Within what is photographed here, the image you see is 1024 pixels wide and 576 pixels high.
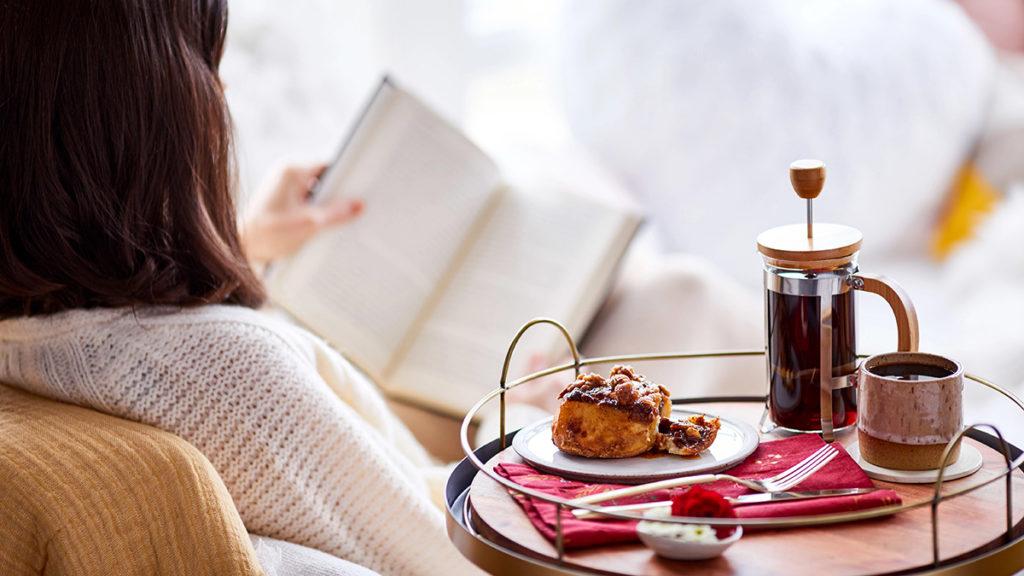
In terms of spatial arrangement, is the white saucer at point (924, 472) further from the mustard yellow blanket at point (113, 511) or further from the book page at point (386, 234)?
the book page at point (386, 234)

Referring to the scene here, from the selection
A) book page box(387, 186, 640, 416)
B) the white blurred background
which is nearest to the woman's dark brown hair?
Answer: book page box(387, 186, 640, 416)

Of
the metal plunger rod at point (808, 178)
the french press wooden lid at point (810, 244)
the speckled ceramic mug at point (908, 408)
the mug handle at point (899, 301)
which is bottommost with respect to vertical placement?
the speckled ceramic mug at point (908, 408)

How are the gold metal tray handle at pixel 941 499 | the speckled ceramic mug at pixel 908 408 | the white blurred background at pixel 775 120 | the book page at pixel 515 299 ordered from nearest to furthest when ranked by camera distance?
the gold metal tray handle at pixel 941 499, the speckled ceramic mug at pixel 908 408, the book page at pixel 515 299, the white blurred background at pixel 775 120

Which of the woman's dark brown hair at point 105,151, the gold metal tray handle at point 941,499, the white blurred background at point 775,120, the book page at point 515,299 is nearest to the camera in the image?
the gold metal tray handle at point 941,499

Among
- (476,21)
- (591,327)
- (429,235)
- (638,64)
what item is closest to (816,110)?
(638,64)

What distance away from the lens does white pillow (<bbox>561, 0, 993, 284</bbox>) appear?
2.05 m

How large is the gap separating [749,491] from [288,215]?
38.0 inches

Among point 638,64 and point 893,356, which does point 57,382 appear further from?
point 638,64

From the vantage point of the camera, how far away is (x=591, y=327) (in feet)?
5.69

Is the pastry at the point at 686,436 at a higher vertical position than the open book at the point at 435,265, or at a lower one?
higher

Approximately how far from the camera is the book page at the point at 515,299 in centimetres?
157

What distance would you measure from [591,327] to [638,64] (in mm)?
586

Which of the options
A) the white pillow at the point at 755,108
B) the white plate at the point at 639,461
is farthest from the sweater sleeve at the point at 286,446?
the white pillow at the point at 755,108

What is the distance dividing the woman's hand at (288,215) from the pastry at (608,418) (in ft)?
2.63
